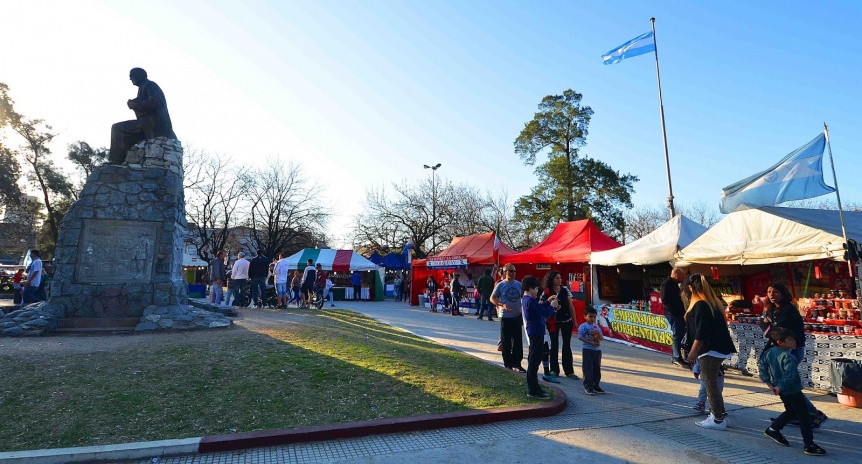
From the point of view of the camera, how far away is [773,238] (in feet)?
26.9

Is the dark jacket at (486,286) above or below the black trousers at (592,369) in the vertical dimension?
above

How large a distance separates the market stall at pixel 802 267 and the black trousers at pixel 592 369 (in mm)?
3129

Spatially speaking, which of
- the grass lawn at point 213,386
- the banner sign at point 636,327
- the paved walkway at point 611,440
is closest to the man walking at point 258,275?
the grass lawn at point 213,386

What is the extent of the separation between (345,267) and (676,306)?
63.3 feet

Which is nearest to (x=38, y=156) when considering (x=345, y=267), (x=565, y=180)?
(x=345, y=267)

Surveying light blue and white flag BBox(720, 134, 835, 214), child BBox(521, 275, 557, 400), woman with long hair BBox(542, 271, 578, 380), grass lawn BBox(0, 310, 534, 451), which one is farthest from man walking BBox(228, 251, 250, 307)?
light blue and white flag BBox(720, 134, 835, 214)

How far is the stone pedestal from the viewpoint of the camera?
360 inches

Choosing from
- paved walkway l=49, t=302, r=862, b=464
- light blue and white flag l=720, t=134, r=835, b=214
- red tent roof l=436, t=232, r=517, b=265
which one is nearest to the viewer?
paved walkway l=49, t=302, r=862, b=464

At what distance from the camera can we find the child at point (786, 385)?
13.5 feet

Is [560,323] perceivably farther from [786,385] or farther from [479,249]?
[479,249]

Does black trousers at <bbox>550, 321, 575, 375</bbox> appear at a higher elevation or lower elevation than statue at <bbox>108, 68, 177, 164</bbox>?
lower

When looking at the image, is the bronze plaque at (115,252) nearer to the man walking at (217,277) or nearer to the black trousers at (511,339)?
the man walking at (217,277)

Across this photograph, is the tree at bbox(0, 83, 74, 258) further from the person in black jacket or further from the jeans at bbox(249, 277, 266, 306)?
the person in black jacket

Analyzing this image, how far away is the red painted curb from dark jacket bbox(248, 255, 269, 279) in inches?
441
